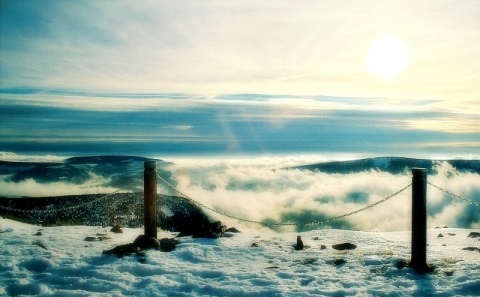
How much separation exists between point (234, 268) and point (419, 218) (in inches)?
135

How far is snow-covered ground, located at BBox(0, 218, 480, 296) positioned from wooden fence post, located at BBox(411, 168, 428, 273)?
281 millimetres

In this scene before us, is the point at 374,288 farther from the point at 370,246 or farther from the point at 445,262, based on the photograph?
the point at 370,246

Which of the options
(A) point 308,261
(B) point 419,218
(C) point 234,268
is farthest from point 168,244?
(B) point 419,218

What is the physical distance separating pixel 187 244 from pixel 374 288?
411cm

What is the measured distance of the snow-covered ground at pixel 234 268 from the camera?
6164 mm

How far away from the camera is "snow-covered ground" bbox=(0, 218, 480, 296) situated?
20.2 feet

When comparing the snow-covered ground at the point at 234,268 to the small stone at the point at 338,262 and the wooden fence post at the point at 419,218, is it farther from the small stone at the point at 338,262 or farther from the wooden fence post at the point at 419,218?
the wooden fence post at the point at 419,218

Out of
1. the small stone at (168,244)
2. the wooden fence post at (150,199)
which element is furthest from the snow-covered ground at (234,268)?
the wooden fence post at (150,199)

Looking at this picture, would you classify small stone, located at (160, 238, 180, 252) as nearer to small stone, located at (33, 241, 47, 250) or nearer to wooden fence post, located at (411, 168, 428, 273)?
small stone, located at (33, 241, 47, 250)

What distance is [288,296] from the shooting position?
5930mm

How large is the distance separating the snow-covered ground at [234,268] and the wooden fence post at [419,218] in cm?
28

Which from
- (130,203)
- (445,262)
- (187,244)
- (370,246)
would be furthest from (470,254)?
(130,203)

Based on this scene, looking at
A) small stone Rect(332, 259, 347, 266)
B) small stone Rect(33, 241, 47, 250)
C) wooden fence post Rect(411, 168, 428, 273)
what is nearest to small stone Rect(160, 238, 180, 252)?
small stone Rect(33, 241, 47, 250)

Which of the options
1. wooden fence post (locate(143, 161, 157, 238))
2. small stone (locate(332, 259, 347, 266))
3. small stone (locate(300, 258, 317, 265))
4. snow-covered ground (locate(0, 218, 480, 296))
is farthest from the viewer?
wooden fence post (locate(143, 161, 157, 238))
